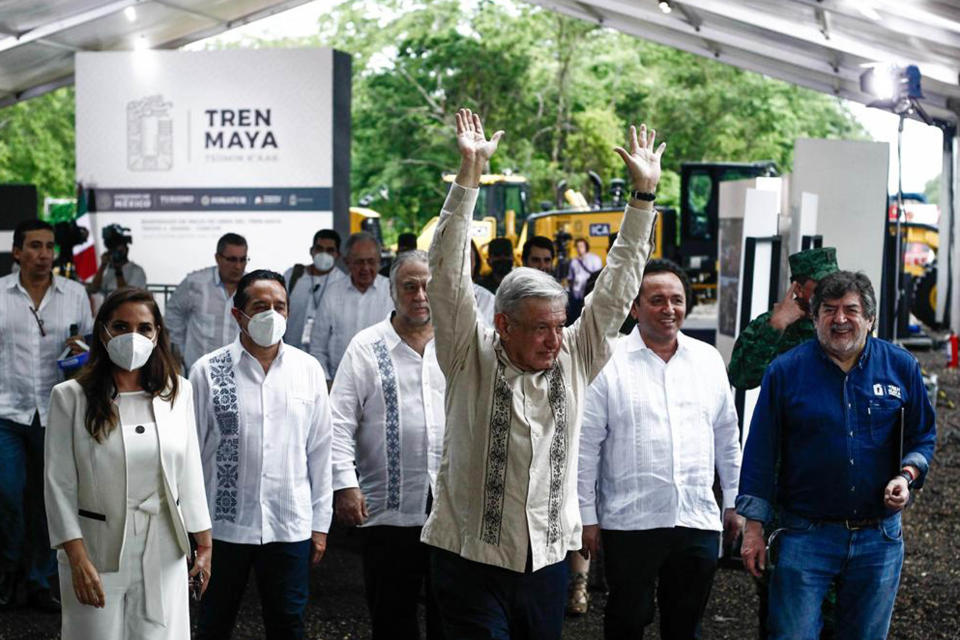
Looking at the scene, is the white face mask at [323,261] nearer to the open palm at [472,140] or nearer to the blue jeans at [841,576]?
the blue jeans at [841,576]

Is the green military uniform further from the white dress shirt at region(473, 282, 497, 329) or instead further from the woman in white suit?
the woman in white suit

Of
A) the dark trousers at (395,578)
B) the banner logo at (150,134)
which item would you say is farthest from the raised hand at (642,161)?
the banner logo at (150,134)

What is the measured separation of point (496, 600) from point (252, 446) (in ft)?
4.58

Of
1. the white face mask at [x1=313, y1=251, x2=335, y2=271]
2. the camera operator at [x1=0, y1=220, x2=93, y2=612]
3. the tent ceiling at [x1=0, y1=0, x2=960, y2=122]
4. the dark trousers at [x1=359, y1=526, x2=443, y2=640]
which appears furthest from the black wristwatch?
Result: the tent ceiling at [x1=0, y1=0, x2=960, y2=122]

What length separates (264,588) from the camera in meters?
5.09

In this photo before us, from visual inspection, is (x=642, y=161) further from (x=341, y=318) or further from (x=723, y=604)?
(x=341, y=318)

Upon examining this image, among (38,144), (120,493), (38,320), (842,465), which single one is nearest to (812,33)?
(38,320)

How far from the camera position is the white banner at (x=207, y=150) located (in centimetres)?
1286

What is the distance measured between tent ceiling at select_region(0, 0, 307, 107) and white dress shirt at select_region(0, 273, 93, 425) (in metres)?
6.72

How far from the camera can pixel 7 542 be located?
721 cm

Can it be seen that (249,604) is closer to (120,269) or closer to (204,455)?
(204,455)

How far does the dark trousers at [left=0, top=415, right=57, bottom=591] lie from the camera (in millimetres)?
7129

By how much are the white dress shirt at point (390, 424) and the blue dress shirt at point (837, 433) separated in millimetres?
1290

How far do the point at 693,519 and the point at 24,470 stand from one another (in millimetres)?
3869
